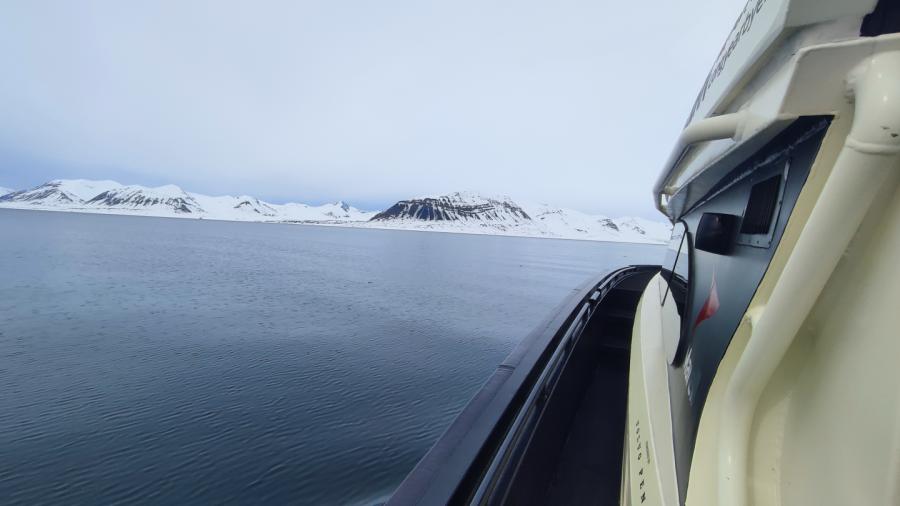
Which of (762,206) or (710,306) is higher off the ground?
(762,206)

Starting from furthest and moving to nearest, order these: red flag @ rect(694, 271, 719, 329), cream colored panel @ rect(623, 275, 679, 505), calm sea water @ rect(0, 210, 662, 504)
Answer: calm sea water @ rect(0, 210, 662, 504) → red flag @ rect(694, 271, 719, 329) → cream colored panel @ rect(623, 275, 679, 505)

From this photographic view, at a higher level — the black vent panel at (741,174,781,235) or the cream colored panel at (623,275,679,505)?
the black vent panel at (741,174,781,235)

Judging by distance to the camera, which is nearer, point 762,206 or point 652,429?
point 762,206

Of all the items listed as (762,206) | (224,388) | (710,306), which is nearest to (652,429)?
(710,306)

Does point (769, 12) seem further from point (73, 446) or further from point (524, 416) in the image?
point (73, 446)

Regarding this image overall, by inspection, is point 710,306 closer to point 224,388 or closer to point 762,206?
point 762,206

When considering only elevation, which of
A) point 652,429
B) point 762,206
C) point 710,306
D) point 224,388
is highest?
point 762,206

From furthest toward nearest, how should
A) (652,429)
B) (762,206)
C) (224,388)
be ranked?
1. (224,388)
2. (652,429)
3. (762,206)

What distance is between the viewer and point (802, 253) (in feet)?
2.92

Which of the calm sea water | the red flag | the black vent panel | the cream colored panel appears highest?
the black vent panel

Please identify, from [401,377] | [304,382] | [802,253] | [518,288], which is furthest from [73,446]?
[518,288]

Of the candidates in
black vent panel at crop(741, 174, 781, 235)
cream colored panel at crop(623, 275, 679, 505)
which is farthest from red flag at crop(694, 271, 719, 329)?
cream colored panel at crop(623, 275, 679, 505)

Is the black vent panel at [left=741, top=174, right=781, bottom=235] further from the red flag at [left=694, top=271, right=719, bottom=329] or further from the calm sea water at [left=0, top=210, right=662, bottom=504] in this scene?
the calm sea water at [left=0, top=210, right=662, bottom=504]

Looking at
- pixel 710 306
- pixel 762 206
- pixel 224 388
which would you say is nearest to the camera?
pixel 762 206
